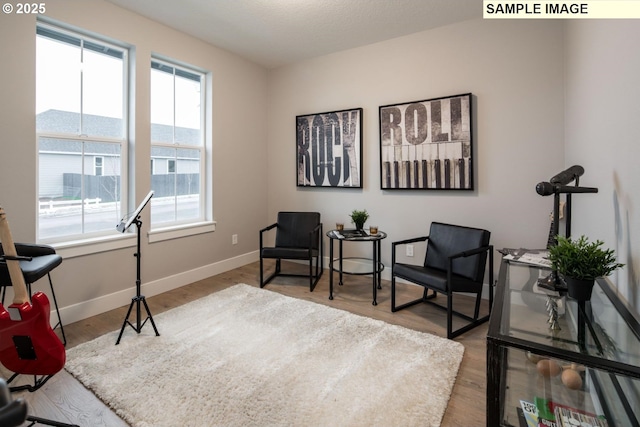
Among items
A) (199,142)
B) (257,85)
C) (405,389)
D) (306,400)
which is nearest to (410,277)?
(405,389)

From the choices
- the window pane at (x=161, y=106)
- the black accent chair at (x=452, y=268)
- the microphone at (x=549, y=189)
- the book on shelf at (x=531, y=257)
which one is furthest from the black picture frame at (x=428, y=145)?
the window pane at (x=161, y=106)

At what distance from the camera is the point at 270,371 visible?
6.66ft

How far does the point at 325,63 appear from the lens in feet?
13.8

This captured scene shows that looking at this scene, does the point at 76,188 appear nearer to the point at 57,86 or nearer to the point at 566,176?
the point at 57,86

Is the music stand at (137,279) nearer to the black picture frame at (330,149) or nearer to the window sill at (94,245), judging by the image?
the window sill at (94,245)

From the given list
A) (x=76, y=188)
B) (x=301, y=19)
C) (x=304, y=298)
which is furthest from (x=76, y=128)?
(x=304, y=298)

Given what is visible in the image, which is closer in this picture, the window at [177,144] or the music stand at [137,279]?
the music stand at [137,279]

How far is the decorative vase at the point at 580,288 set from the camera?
1202 millimetres

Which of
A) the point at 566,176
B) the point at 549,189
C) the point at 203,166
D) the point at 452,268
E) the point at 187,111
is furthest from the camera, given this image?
the point at 203,166

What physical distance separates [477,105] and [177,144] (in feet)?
10.5

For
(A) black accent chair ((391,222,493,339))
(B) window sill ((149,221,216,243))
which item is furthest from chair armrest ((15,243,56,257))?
(A) black accent chair ((391,222,493,339))

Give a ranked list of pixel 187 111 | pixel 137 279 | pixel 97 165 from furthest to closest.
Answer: pixel 187 111
pixel 97 165
pixel 137 279

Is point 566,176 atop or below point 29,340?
atop

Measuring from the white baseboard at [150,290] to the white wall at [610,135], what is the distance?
3620 millimetres
